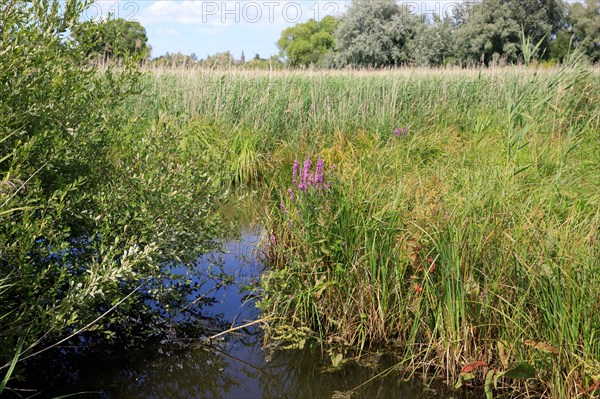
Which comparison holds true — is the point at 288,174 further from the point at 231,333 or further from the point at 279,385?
the point at 279,385

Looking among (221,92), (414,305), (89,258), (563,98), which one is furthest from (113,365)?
(221,92)

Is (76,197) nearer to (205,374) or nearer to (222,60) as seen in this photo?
(205,374)

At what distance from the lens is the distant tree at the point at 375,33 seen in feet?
135

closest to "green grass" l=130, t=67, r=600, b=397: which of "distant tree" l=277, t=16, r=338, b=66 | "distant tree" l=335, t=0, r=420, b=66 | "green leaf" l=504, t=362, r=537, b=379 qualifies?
"green leaf" l=504, t=362, r=537, b=379

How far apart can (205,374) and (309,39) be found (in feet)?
230

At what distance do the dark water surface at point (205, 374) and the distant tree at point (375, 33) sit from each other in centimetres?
3797

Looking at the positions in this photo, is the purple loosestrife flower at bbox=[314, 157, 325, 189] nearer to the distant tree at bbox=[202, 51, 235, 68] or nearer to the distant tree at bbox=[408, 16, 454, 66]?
the distant tree at bbox=[202, 51, 235, 68]

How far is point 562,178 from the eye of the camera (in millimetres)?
4656

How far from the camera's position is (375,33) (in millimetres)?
41469

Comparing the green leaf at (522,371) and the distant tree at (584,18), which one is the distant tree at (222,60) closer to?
the green leaf at (522,371)

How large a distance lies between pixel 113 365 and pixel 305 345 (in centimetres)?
121

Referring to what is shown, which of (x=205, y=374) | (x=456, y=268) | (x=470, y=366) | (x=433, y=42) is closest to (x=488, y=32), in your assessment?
(x=433, y=42)

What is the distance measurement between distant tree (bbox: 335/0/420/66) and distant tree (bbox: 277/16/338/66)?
57.1ft

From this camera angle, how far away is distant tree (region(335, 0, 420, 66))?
41031mm
